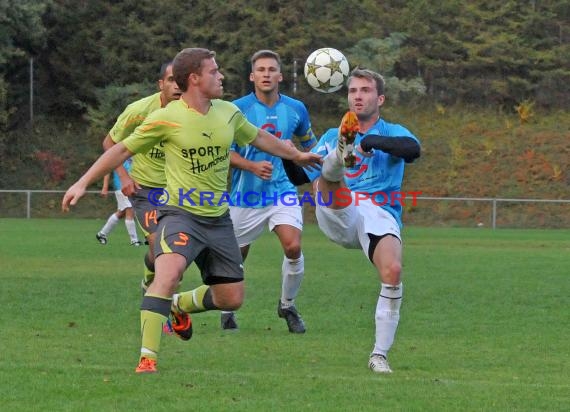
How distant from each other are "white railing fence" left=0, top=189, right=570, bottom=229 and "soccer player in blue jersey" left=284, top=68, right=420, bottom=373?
2473 centimetres

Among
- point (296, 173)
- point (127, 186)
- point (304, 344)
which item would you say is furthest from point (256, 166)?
point (127, 186)

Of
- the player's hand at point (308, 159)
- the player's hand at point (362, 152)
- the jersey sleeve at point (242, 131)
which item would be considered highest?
the jersey sleeve at point (242, 131)

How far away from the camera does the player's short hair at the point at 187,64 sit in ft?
23.5

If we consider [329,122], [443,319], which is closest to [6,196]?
[329,122]

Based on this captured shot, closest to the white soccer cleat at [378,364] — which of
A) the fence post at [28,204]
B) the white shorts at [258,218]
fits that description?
the white shorts at [258,218]

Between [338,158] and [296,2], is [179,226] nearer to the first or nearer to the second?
[338,158]

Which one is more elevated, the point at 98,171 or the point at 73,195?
the point at 98,171

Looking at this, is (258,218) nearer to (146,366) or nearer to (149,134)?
(149,134)

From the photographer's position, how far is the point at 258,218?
397 inches

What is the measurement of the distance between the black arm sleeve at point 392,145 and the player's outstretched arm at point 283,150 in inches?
14.8

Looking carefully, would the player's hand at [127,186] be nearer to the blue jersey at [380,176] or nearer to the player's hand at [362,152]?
the blue jersey at [380,176]

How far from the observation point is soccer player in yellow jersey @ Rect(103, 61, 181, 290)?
9320 millimetres

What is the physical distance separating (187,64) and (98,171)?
98cm

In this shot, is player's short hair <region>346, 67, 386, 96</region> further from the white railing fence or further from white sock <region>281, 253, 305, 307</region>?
the white railing fence
